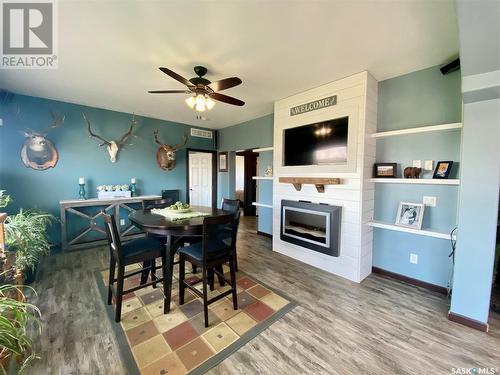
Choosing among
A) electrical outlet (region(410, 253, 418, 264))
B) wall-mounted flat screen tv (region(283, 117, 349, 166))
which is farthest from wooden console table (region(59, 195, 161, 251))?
electrical outlet (region(410, 253, 418, 264))

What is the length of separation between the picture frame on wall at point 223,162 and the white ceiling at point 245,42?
268 centimetres

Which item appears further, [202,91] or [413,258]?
[413,258]

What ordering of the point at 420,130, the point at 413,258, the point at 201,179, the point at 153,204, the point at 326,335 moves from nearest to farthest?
the point at 326,335 < the point at 420,130 < the point at 413,258 < the point at 153,204 < the point at 201,179

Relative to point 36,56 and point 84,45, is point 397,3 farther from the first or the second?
point 36,56

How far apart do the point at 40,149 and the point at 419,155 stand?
5.56 meters

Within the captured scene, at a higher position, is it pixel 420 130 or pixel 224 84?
pixel 224 84

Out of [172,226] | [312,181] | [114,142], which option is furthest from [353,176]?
[114,142]

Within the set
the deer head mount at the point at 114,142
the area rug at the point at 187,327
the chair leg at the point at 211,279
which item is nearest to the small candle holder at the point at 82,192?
the deer head mount at the point at 114,142

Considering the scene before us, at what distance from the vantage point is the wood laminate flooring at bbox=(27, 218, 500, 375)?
150cm

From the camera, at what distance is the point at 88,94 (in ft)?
10.8

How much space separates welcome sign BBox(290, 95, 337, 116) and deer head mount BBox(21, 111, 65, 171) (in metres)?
3.92

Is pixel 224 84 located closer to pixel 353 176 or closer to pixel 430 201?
pixel 353 176

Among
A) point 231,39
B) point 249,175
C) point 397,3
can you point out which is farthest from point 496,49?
point 249,175

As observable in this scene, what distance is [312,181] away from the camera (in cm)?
296
